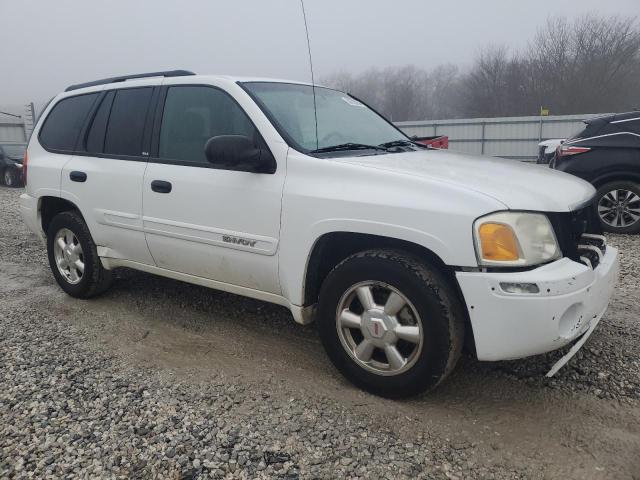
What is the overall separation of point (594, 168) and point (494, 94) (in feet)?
117

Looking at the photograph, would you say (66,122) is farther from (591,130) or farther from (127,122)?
(591,130)

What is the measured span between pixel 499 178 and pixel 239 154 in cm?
142

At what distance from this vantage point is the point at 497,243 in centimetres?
245

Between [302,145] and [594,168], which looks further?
[594,168]

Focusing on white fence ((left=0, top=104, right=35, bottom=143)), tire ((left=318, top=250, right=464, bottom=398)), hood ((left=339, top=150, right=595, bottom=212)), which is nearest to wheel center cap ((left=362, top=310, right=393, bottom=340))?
tire ((left=318, top=250, right=464, bottom=398))

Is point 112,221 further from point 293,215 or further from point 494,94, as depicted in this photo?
point 494,94

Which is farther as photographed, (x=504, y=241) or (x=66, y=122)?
(x=66, y=122)

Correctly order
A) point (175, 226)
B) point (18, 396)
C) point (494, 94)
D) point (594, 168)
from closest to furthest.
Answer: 1. point (18, 396)
2. point (175, 226)
3. point (594, 168)
4. point (494, 94)

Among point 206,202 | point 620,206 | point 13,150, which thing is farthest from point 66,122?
point 13,150

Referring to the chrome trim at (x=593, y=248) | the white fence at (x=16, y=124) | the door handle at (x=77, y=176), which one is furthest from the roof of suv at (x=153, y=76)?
the white fence at (x=16, y=124)

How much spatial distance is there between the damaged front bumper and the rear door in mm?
2404

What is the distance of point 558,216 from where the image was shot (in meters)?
2.63

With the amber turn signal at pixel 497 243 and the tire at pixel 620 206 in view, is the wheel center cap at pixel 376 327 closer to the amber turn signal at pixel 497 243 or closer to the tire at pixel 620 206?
the amber turn signal at pixel 497 243

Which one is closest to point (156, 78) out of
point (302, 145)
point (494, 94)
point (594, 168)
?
point (302, 145)
